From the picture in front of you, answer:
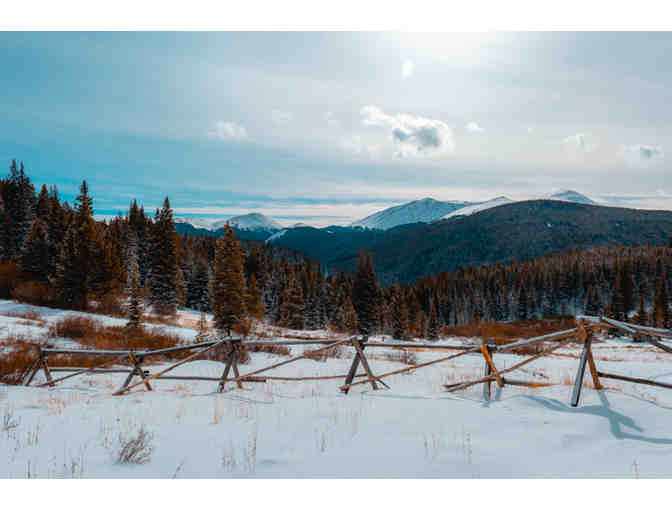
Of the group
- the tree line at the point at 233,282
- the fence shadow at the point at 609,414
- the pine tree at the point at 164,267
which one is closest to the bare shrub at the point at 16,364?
the tree line at the point at 233,282

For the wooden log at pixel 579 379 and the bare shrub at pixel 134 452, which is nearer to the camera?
the bare shrub at pixel 134 452

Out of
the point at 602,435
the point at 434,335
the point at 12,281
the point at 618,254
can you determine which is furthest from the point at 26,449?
the point at 618,254

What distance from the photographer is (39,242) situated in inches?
1459

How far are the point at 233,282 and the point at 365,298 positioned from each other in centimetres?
1938

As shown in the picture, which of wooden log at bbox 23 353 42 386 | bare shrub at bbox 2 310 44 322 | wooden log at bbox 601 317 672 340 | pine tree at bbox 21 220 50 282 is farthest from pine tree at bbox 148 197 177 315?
wooden log at bbox 601 317 672 340

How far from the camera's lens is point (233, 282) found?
1371 inches

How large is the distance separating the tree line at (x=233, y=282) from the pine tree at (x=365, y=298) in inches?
5.4

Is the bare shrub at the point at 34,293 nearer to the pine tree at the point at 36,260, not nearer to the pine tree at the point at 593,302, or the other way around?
the pine tree at the point at 36,260

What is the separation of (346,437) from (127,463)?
10.4 feet

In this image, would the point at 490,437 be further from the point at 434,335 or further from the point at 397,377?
the point at 434,335

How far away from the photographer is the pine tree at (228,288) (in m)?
34.3

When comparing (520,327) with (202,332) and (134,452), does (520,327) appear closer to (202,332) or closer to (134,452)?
(202,332)

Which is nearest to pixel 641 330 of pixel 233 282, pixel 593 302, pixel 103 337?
pixel 103 337

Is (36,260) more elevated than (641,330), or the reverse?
(36,260)
